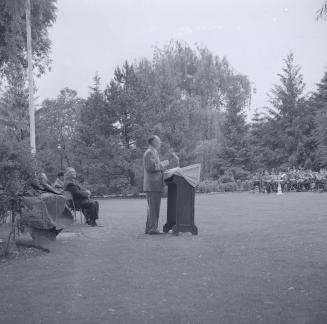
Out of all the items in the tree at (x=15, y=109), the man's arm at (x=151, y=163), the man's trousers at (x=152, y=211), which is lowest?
the man's trousers at (x=152, y=211)

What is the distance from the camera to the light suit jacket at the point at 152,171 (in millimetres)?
11250

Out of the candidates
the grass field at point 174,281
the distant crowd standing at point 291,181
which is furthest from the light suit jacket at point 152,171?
the distant crowd standing at point 291,181

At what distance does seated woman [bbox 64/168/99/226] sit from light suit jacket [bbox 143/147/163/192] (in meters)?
3.04

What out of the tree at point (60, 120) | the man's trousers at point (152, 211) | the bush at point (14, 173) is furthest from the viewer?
the tree at point (60, 120)

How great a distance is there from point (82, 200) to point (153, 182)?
3.54 m

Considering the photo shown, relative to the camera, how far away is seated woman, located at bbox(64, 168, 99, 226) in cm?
1395

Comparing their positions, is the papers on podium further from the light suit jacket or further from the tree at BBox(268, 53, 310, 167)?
the tree at BBox(268, 53, 310, 167)

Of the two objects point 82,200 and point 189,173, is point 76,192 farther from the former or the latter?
point 189,173

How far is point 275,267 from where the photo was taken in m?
6.79

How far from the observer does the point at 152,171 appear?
11.4 metres

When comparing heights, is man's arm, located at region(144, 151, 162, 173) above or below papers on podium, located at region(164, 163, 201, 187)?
above

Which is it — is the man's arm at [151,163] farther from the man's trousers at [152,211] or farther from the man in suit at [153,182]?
the man's trousers at [152,211]

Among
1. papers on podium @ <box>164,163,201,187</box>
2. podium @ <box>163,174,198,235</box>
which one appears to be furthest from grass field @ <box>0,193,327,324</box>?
papers on podium @ <box>164,163,201,187</box>

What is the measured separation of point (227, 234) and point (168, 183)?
1730mm
